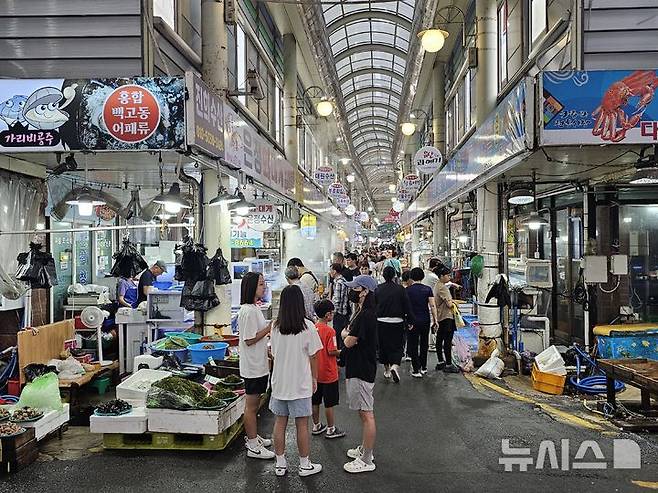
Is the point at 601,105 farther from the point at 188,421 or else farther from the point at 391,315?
the point at 188,421

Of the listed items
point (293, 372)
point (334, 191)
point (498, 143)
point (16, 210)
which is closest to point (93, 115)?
point (16, 210)

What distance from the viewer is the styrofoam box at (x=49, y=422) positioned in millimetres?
5871

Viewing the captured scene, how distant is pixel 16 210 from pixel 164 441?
13.7 feet

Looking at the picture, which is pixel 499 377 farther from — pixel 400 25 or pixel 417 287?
pixel 400 25

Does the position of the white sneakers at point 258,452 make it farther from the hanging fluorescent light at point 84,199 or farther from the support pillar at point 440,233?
the support pillar at point 440,233

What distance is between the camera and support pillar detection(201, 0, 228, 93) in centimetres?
960

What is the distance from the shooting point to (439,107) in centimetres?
2106

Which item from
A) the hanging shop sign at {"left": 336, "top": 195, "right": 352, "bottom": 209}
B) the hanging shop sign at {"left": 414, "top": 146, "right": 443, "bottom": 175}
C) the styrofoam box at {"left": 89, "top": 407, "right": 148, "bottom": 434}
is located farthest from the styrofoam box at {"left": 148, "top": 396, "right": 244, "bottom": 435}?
the hanging shop sign at {"left": 336, "top": 195, "right": 352, "bottom": 209}

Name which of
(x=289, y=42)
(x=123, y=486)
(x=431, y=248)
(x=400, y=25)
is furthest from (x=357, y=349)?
(x=431, y=248)

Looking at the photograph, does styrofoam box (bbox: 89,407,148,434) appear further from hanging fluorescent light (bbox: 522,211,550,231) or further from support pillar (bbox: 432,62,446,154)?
support pillar (bbox: 432,62,446,154)

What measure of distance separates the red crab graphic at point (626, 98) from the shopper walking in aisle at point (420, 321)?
403cm

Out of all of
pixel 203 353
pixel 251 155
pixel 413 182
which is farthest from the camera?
pixel 413 182

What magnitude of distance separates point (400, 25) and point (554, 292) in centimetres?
1237

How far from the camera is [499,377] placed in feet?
30.6
